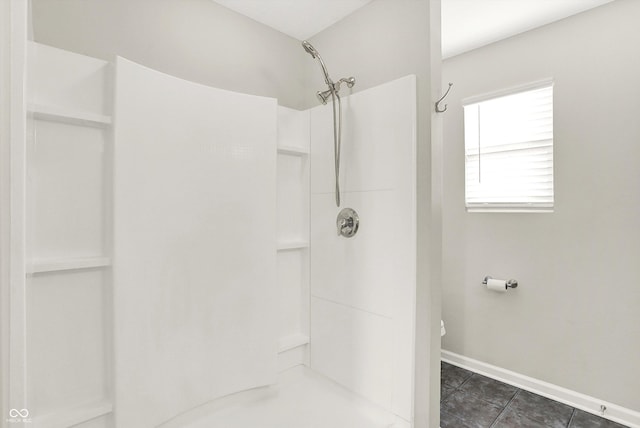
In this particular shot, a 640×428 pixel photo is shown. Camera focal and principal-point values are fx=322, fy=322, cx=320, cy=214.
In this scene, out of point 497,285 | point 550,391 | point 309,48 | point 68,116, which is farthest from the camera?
point 497,285

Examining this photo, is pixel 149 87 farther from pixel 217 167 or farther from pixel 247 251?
pixel 247 251

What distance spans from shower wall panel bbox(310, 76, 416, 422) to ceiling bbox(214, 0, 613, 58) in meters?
0.50

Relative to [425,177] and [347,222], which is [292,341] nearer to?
[347,222]

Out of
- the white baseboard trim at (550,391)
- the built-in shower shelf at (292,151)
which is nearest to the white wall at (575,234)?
the white baseboard trim at (550,391)

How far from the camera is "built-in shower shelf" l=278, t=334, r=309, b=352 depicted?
1.78 m

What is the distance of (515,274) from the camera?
231 cm

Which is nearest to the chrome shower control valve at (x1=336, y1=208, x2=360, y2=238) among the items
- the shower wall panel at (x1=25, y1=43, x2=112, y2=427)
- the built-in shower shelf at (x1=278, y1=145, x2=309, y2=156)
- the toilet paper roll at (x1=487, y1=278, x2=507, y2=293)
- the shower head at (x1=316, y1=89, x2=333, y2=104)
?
the built-in shower shelf at (x1=278, y1=145, x2=309, y2=156)

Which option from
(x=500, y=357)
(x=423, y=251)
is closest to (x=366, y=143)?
(x=423, y=251)

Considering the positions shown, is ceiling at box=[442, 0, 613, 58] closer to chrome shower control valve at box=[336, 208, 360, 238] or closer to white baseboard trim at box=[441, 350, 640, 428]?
chrome shower control valve at box=[336, 208, 360, 238]

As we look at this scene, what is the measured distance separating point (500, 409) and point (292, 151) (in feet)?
6.73

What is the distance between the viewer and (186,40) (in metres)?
1.52

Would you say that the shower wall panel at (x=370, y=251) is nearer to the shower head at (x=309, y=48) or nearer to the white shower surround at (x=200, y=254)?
the white shower surround at (x=200, y=254)

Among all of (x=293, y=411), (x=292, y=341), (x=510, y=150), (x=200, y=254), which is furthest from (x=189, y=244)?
(x=510, y=150)

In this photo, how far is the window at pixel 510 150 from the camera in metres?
2.19
